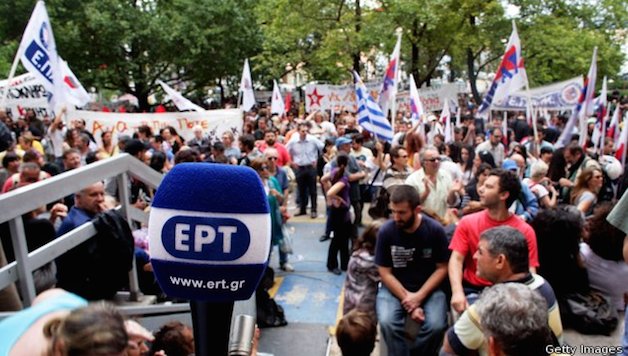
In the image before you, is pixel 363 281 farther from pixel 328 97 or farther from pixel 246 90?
pixel 328 97

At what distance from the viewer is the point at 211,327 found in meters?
1.31

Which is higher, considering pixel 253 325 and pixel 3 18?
pixel 3 18

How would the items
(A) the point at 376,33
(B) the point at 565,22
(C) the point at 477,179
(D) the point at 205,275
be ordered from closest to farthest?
(D) the point at 205,275
(C) the point at 477,179
(A) the point at 376,33
(B) the point at 565,22

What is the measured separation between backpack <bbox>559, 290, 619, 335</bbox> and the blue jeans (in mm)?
967

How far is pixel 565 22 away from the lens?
21.0m

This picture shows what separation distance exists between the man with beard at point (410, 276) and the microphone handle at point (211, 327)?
2.56 meters

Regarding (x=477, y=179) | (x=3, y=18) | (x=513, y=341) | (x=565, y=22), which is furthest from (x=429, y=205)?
(x=3, y=18)

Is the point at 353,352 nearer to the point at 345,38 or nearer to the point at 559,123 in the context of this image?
the point at 559,123

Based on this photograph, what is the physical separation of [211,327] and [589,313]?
3.45 metres

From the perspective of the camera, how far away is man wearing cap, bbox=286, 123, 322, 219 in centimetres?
929

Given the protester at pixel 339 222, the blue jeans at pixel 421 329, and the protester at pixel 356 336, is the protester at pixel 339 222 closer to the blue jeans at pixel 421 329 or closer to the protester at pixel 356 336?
the blue jeans at pixel 421 329

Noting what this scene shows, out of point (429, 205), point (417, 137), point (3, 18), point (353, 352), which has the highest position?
point (3, 18)

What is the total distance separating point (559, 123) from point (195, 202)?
15.8 meters

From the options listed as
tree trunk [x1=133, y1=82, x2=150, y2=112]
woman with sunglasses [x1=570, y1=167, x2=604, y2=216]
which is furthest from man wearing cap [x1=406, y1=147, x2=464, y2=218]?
tree trunk [x1=133, y1=82, x2=150, y2=112]
